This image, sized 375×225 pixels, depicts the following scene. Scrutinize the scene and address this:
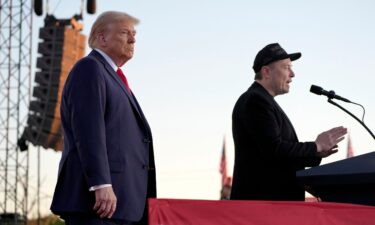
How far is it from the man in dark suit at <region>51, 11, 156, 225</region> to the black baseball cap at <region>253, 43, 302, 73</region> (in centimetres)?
134

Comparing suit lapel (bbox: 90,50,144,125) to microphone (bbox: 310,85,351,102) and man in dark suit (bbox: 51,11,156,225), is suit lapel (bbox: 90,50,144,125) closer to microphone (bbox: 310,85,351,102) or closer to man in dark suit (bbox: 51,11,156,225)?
man in dark suit (bbox: 51,11,156,225)

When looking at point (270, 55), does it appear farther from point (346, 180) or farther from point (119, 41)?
point (346, 180)

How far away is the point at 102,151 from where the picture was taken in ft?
9.39

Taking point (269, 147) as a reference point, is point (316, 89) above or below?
above

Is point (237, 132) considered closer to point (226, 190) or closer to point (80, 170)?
point (80, 170)

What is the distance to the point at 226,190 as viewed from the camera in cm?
1062

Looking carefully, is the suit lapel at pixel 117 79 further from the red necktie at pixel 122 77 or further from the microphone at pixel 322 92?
the microphone at pixel 322 92

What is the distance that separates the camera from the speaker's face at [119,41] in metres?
3.16

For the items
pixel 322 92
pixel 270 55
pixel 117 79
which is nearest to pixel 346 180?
pixel 322 92

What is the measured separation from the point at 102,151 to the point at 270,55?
1720mm

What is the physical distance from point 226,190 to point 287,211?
7.80 metres

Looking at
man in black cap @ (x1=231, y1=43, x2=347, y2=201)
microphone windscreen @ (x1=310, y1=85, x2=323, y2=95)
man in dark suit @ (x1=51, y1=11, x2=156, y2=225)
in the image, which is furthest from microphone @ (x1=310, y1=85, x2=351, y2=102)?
man in dark suit @ (x1=51, y1=11, x2=156, y2=225)

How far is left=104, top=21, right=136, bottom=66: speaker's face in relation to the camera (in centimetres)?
316

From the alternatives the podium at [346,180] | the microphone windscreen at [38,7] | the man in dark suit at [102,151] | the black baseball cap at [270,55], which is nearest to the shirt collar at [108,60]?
the man in dark suit at [102,151]
